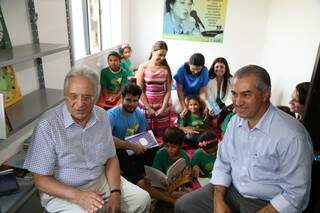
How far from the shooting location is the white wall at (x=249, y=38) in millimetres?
3158

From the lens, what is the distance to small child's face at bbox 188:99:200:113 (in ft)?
9.89

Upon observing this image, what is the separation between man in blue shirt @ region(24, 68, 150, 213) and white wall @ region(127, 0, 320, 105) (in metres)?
2.35

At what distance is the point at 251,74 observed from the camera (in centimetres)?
130

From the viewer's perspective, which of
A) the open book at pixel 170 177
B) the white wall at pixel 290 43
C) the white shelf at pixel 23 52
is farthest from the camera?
the white wall at pixel 290 43

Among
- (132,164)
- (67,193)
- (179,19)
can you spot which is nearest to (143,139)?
(132,164)

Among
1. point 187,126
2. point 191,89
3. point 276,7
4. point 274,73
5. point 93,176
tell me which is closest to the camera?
point 93,176

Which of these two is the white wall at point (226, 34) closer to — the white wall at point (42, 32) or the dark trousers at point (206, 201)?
the white wall at point (42, 32)

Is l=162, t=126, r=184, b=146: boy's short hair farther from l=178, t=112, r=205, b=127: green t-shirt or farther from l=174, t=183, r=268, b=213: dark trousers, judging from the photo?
l=178, t=112, r=205, b=127: green t-shirt

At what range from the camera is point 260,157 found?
136 centimetres

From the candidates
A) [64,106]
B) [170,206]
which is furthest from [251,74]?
[170,206]

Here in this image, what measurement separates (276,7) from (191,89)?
187cm

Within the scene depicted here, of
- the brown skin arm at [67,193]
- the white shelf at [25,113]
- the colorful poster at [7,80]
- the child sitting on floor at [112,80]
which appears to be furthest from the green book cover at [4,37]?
the child sitting on floor at [112,80]

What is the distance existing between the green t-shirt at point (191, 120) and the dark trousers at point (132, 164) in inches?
36.4

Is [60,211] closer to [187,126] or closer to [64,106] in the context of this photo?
[64,106]
